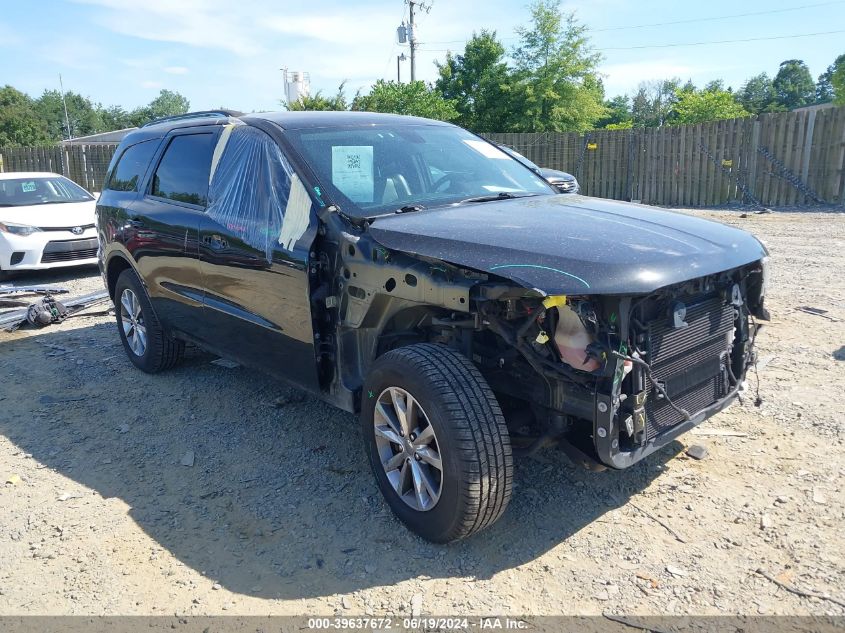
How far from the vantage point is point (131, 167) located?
564 cm

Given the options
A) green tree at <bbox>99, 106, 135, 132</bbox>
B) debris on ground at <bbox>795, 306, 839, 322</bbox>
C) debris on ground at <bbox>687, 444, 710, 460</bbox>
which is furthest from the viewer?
green tree at <bbox>99, 106, 135, 132</bbox>

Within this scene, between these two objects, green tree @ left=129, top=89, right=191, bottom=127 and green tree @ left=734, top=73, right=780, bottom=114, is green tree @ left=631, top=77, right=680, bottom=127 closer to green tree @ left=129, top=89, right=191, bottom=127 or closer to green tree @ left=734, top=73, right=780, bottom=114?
green tree @ left=734, top=73, right=780, bottom=114

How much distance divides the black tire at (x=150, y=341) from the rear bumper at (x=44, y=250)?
473cm

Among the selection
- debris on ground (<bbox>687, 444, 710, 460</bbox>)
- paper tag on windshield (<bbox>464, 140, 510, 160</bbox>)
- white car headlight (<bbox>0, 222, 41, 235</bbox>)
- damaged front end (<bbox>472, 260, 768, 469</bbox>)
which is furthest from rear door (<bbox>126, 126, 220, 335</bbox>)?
white car headlight (<bbox>0, 222, 41, 235</bbox>)

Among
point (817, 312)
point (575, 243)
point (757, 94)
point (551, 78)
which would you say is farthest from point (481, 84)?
point (757, 94)

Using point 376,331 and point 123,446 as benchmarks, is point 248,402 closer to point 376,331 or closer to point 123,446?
point 123,446

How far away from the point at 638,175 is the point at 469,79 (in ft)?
58.1

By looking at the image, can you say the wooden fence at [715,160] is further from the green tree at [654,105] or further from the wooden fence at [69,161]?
the green tree at [654,105]

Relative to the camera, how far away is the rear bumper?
9531 millimetres

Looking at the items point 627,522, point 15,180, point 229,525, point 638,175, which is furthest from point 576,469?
point 638,175

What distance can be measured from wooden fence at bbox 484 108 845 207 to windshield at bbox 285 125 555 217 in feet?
42.4

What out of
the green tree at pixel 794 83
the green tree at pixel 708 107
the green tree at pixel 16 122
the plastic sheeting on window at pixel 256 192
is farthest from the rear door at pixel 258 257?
the green tree at pixel 794 83

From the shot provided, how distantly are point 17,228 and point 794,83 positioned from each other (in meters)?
99.9

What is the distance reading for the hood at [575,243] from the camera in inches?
106
